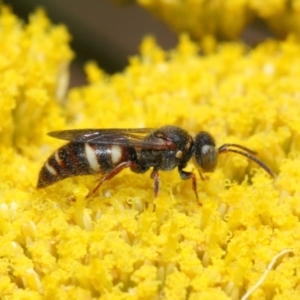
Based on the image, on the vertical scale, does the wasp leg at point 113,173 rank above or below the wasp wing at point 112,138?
below

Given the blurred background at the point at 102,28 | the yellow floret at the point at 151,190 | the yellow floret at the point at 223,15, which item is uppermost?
the blurred background at the point at 102,28

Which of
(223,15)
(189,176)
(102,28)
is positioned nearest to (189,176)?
(189,176)

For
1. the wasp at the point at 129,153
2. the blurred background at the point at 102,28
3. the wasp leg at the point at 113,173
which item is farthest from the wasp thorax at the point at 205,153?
the blurred background at the point at 102,28

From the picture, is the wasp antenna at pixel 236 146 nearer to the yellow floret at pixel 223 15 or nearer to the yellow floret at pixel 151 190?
the yellow floret at pixel 151 190

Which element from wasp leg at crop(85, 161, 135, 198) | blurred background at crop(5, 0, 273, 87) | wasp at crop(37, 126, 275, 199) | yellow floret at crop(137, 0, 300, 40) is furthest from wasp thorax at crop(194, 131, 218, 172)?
blurred background at crop(5, 0, 273, 87)

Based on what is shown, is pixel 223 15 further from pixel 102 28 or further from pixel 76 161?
pixel 76 161
